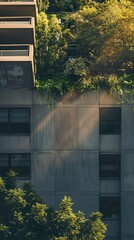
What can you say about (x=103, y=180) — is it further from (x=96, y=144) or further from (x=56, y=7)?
(x=56, y=7)

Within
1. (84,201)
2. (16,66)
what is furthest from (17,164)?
(16,66)

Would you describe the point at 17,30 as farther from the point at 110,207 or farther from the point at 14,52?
the point at 110,207

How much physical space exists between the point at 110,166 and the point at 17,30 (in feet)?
33.4

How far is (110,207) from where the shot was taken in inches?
1259

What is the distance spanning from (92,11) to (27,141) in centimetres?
953

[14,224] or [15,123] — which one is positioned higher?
[15,123]

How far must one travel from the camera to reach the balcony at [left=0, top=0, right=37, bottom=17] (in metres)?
32.1

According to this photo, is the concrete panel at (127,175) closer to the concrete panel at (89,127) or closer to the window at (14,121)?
the concrete panel at (89,127)

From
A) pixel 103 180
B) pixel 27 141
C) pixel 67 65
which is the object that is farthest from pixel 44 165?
pixel 67 65

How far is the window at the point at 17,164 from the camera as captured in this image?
103 ft

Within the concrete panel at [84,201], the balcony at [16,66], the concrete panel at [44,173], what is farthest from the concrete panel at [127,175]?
the balcony at [16,66]

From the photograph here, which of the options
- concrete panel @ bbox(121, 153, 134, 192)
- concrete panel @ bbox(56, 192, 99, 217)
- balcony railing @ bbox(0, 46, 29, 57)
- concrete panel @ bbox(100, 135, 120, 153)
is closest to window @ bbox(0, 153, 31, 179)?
Result: concrete panel @ bbox(56, 192, 99, 217)

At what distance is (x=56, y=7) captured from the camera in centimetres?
3859

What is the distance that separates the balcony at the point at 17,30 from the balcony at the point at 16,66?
118 cm
